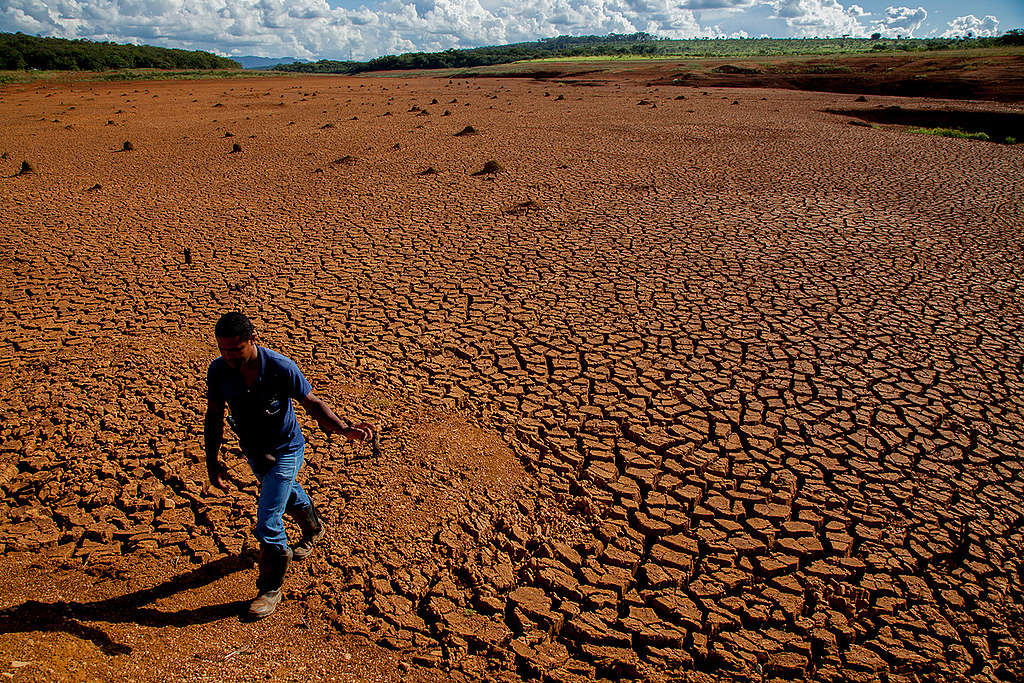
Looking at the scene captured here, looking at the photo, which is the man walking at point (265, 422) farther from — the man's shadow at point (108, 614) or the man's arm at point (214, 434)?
the man's shadow at point (108, 614)

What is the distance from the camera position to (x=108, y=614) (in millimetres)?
3055

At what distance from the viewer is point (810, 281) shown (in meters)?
7.27

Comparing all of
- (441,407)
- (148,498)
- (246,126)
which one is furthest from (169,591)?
(246,126)

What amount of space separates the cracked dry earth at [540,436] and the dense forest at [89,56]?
5774cm

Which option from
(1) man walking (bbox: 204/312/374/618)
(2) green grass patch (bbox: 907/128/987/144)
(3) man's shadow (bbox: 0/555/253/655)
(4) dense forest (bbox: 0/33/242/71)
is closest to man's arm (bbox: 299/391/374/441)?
(1) man walking (bbox: 204/312/374/618)

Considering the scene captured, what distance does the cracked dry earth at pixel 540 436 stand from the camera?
10.1ft

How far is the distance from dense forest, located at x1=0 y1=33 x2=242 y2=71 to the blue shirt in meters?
66.1

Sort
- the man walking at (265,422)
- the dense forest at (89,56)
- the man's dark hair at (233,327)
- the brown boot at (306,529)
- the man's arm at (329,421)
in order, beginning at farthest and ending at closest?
the dense forest at (89,56) → the brown boot at (306,529) → the man's arm at (329,421) → the man walking at (265,422) → the man's dark hair at (233,327)

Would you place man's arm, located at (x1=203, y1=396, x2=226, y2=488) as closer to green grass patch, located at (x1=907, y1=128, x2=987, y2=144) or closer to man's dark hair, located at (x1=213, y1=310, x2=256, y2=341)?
man's dark hair, located at (x1=213, y1=310, x2=256, y2=341)

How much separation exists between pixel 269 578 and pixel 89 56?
7242cm

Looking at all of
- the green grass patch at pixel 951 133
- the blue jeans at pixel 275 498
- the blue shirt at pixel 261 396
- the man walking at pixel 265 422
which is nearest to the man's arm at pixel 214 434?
the man walking at pixel 265 422

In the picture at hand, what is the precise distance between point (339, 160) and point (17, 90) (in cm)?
3213

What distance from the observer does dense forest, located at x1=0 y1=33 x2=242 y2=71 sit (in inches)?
2133

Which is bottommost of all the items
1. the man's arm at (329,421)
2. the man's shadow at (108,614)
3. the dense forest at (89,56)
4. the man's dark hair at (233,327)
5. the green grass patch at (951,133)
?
the man's shadow at (108,614)
